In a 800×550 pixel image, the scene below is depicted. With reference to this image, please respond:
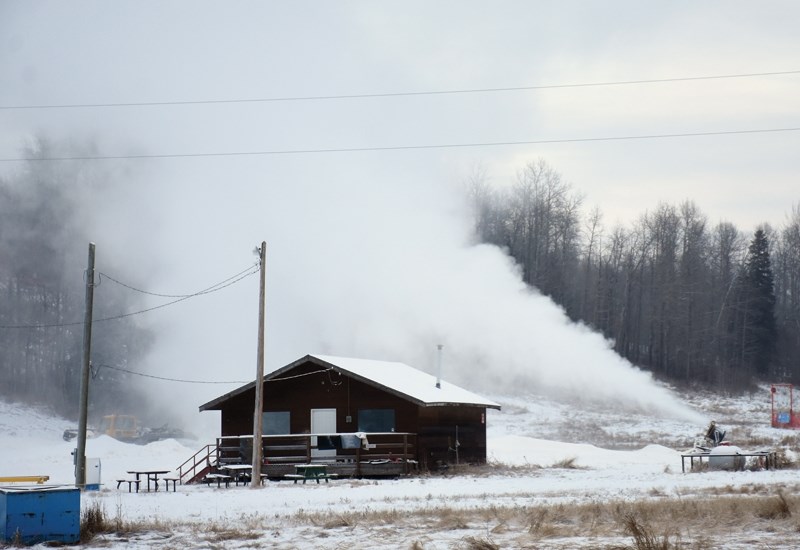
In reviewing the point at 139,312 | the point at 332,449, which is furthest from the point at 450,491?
the point at 139,312

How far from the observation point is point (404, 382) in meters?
37.3

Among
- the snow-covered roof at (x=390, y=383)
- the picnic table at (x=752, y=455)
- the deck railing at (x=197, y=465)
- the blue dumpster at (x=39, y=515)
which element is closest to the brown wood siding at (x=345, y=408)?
the snow-covered roof at (x=390, y=383)

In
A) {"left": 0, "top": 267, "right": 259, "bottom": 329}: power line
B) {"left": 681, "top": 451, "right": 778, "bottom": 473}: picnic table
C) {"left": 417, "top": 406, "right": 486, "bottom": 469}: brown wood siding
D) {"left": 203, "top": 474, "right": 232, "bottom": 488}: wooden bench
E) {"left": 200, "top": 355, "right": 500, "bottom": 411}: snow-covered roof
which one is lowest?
{"left": 203, "top": 474, "right": 232, "bottom": 488}: wooden bench

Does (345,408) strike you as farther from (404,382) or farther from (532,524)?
(532,524)

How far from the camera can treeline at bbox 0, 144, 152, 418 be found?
78.2 metres

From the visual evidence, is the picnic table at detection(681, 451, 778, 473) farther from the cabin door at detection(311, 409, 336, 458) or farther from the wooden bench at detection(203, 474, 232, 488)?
the wooden bench at detection(203, 474, 232, 488)

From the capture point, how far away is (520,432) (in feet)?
183

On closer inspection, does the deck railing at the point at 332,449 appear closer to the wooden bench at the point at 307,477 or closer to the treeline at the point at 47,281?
the wooden bench at the point at 307,477

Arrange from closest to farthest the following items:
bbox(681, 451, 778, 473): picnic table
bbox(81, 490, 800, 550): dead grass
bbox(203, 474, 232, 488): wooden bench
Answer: bbox(81, 490, 800, 550): dead grass, bbox(203, 474, 232, 488): wooden bench, bbox(681, 451, 778, 473): picnic table

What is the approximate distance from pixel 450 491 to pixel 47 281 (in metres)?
62.3

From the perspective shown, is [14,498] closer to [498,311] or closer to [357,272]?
[498,311]

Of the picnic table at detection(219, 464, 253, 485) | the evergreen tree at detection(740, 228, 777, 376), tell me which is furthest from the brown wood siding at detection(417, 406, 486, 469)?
the evergreen tree at detection(740, 228, 777, 376)

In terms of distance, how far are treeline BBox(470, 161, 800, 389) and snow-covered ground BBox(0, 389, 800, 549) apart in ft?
85.5

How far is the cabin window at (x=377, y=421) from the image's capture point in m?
35.6
